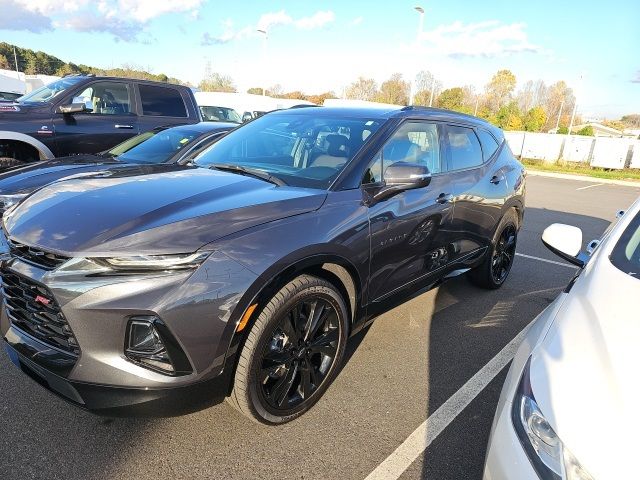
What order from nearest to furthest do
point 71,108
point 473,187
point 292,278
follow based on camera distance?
point 292,278
point 473,187
point 71,108

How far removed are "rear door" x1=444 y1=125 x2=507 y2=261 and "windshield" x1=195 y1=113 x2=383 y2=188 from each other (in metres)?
0.96

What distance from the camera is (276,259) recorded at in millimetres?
2184

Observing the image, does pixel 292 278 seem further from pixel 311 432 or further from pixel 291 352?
pixel 311 432

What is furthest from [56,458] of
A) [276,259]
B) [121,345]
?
[276,259]

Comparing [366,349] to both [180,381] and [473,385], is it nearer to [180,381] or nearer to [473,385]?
[473,385]

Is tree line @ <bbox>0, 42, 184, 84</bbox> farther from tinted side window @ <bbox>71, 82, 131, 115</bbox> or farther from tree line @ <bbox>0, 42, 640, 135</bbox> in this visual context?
tinted side window @ <bbox>71, 82, 131, 115</bbox>

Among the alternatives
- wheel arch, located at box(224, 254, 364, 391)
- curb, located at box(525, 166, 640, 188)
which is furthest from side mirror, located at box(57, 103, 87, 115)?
curb, located at box(525, 166, 640, 188)

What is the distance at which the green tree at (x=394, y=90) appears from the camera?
5261cm

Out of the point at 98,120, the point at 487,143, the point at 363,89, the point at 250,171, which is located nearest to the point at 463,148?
the point at 487,143

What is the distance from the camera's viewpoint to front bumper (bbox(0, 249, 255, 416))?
1.88 m

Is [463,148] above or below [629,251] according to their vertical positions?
above

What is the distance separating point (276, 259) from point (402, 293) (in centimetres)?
133

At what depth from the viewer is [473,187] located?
12.8 feet

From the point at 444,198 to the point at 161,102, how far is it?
19.9 feet
